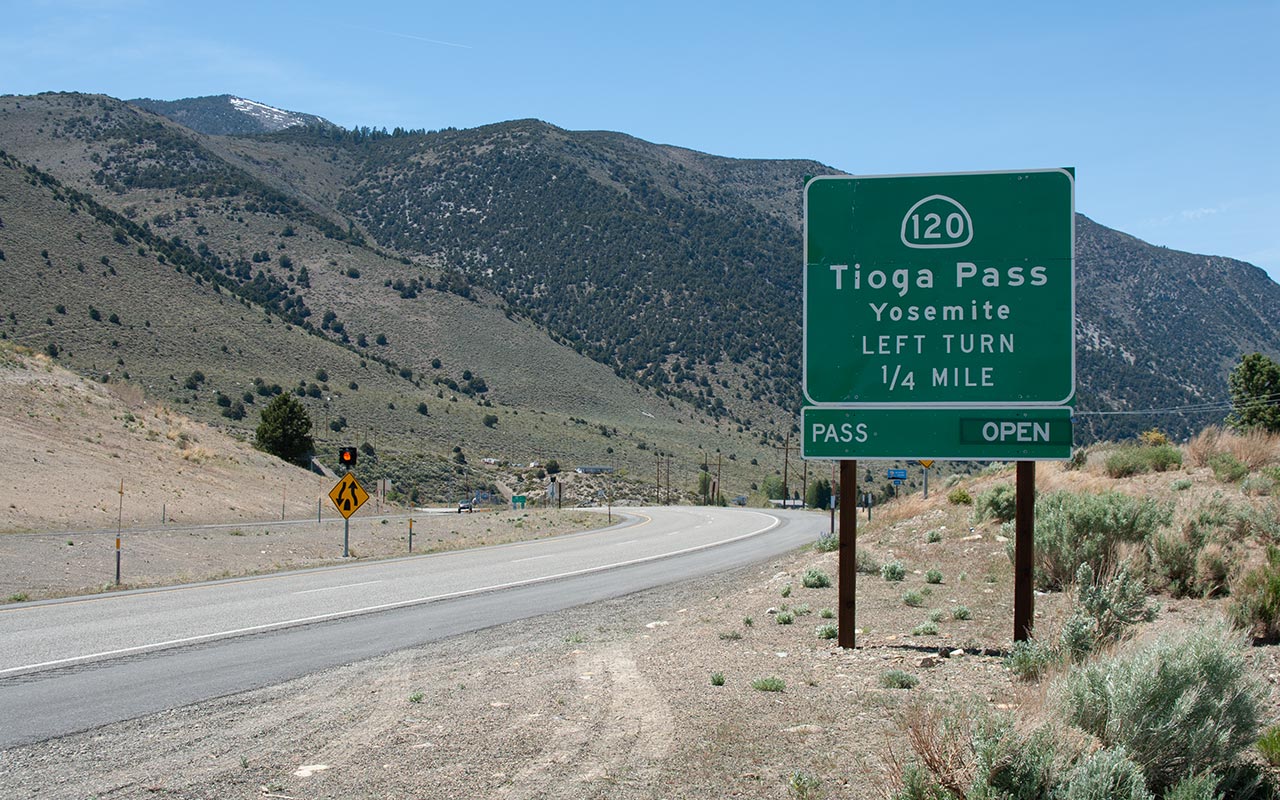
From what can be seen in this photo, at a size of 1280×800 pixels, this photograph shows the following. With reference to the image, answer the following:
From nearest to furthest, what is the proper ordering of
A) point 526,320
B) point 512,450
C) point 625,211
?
point 512,450, point 526,320, point 625,211

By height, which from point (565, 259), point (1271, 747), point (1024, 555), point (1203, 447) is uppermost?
point (565, 259)

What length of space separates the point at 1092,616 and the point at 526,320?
324 ft

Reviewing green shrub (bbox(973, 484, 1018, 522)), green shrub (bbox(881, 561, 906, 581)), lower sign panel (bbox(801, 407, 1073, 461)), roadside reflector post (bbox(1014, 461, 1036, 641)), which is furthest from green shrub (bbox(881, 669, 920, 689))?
green shrub (bbox(973, 484, 1018, 522))

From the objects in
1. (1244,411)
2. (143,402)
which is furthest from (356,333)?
(1244,411)

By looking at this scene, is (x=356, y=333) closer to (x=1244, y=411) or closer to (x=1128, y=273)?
(x=1244, y=411)

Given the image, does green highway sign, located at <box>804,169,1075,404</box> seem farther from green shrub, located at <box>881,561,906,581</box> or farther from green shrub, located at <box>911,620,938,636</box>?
green shrub, located at <box>881,561,906,581</box>

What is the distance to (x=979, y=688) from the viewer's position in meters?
7.53

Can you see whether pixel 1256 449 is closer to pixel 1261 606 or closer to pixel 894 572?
pixel 894 572

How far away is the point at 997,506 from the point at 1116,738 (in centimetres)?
1419

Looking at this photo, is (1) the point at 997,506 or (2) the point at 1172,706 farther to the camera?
(1) the point at 997,506

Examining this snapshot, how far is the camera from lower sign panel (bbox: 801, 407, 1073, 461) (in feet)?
30.3

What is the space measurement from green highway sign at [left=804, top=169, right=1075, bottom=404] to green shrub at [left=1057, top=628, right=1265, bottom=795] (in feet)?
13.2

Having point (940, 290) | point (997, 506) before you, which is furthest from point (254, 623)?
point (997, 506)

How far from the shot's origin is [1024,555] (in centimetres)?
906
